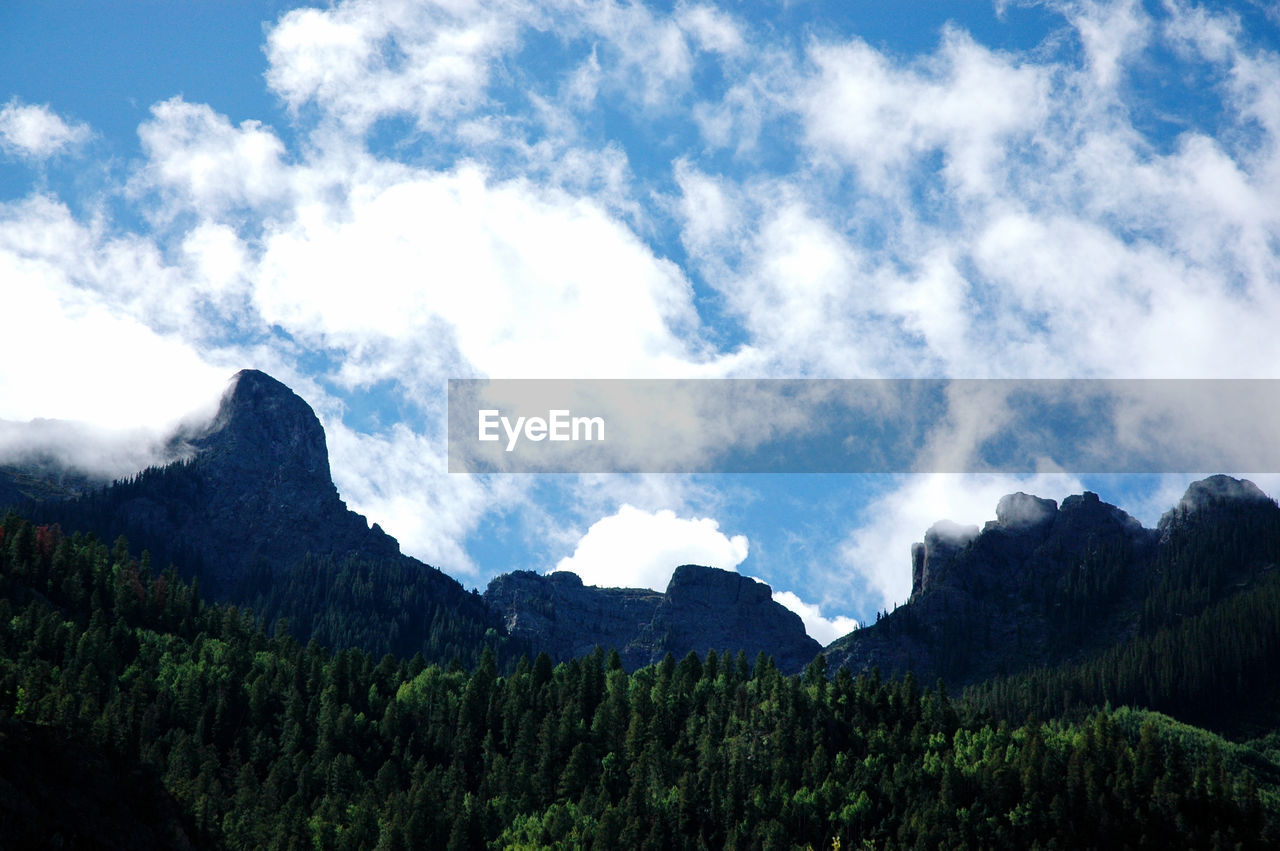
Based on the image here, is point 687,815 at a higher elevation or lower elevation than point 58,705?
lower

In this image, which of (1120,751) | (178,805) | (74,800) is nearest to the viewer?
(74,800)

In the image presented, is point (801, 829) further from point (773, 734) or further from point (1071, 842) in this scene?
point (1071, 842)

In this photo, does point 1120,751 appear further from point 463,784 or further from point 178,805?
point 178,805

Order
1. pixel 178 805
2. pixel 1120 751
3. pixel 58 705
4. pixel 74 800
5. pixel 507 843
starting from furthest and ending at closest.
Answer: pixel 1120 751
pixel 507 843
pixel 58 705
pixel 178 805
pixel 74 800

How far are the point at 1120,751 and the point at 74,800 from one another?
154 metres

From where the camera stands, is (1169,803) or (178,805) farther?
(1169,803)

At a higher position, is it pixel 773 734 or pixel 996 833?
pixel 773 734

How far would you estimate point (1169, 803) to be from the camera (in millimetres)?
178625

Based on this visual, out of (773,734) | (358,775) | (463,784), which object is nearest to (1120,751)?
(773,734)

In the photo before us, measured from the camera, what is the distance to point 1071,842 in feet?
569

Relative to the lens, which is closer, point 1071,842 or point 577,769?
point 1071,842

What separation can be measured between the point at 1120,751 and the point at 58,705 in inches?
6218

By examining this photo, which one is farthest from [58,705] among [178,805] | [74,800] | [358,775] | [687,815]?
[687,815]

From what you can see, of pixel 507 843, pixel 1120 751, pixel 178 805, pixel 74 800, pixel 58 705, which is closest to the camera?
pixel 74 800
